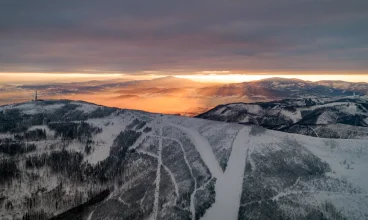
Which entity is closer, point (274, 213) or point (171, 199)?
point (274, 213)

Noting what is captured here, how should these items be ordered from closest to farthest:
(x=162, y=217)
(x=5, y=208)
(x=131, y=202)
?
(x=162, y=217)
(x=131, y=202)
(x=5, y=208)

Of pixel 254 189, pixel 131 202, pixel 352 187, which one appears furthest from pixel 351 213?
pixel 131 202

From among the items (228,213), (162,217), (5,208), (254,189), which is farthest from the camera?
(5,208)

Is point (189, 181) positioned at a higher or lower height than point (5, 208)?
higher

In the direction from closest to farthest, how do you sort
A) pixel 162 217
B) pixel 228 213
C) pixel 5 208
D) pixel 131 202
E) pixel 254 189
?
1. pixel 228 213
2. pixel 162 217
3. pixel 254 189
4. pixel 131 202
5. pixel 5 208

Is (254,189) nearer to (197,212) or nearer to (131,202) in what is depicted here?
(197,212)

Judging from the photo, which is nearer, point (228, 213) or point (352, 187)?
point (228, 213)

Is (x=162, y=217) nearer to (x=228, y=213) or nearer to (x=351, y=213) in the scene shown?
(x=228, y=213)

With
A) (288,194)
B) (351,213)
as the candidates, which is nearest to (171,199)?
(288,194)

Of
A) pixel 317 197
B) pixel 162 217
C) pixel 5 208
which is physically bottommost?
pixel 5 208
